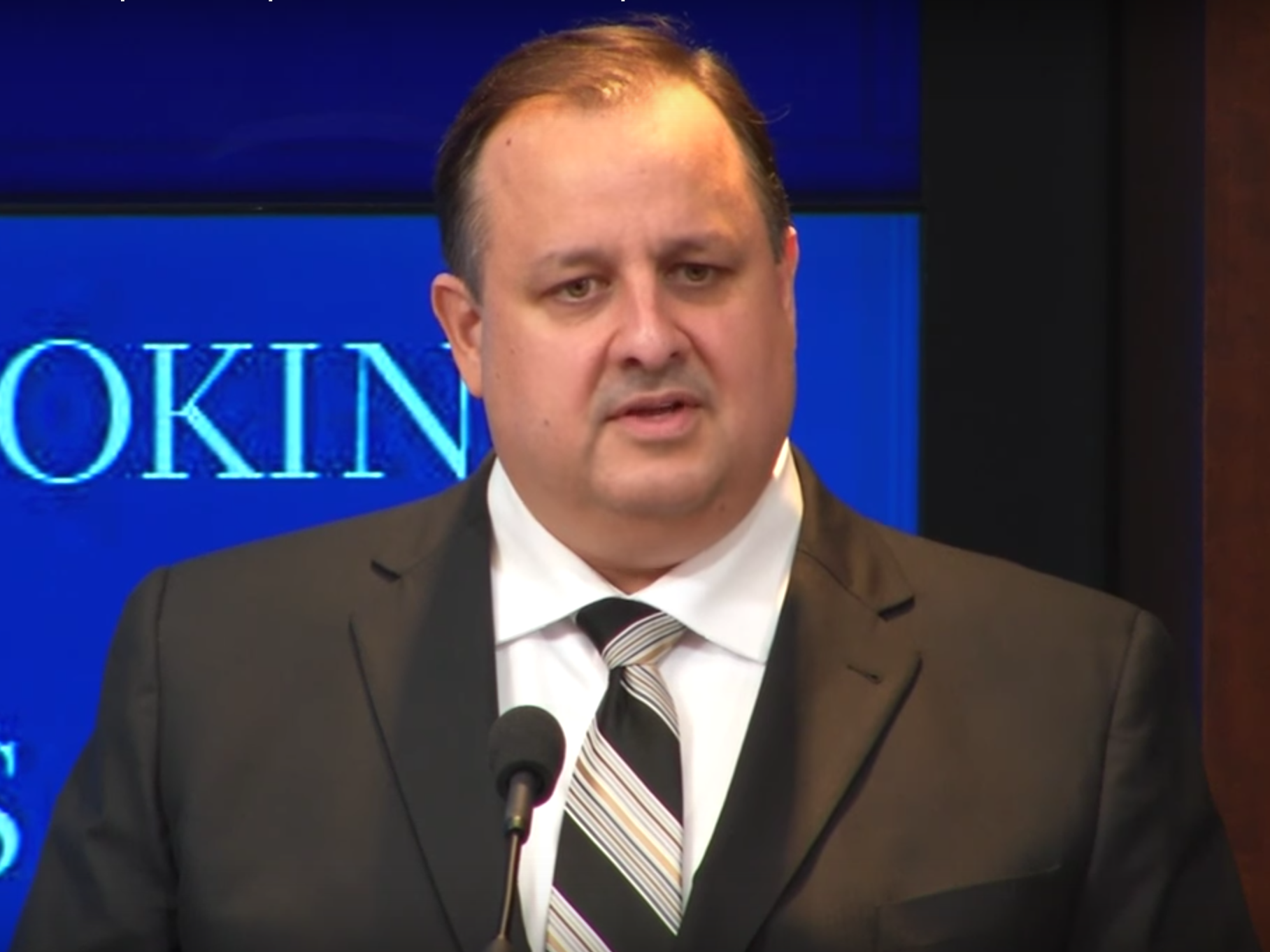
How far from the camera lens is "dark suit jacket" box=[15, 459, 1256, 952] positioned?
6.52ft

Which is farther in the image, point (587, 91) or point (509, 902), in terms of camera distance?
point (587, 91)

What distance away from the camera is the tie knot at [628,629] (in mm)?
2090

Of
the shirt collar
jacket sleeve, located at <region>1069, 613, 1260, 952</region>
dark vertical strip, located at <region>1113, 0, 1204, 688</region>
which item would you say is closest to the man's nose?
the shirt collar

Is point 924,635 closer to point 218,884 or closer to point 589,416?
point 589,416

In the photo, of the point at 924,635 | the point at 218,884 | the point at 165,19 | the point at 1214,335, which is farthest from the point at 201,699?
the point at 1214,335

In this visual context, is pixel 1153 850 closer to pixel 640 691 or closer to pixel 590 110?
pixel 640 691

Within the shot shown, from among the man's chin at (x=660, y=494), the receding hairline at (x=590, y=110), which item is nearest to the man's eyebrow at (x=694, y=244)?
the receding hairline at (x=590, y=110)

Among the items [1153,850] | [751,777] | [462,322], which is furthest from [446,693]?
[1153,850]

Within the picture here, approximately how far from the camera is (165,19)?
3.03m

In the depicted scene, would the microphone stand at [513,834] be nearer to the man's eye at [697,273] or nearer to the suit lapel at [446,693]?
the suit lapel at [446,693]

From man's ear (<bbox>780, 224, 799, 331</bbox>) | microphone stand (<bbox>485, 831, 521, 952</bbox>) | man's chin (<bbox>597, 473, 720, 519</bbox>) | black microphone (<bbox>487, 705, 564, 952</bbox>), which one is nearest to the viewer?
microphone stand (<bbox>485, 831, 521, 952</bbox>)

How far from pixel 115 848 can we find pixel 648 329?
716 mm

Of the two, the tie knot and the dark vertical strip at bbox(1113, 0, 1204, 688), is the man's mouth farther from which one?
the dark vertical strip at bbox(1113, 0, 1204, 688)

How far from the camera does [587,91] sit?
2.11 meters
